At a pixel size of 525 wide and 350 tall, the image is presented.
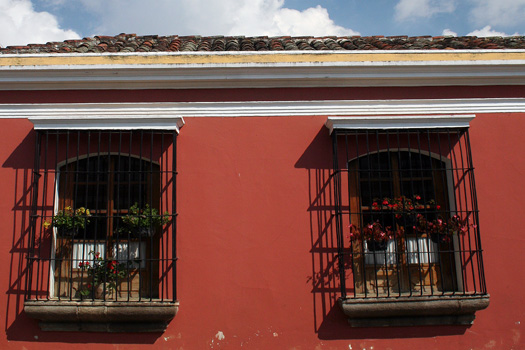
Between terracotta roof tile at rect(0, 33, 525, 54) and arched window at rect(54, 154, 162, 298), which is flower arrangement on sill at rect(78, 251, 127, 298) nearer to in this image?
arched window at rect(54, 154, 162, 298)

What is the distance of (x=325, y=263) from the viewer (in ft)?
14.9

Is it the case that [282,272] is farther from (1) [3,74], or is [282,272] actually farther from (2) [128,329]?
(1) [3,74]

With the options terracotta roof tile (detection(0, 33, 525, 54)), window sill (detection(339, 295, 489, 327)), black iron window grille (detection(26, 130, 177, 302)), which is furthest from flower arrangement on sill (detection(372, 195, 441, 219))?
black iron window grille (detection(26, 130, 177, 302))

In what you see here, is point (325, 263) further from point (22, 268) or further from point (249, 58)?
point (22, 268)

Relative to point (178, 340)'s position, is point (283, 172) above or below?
above

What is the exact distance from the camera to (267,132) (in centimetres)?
475

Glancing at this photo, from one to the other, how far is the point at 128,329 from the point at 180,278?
72 cm

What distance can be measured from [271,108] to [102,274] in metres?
2.57

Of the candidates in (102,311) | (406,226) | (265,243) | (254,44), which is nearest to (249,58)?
(254,44)

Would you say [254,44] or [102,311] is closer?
[102,311]

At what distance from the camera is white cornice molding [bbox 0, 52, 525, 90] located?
4645mm

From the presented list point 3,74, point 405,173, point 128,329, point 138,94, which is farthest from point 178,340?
point 3,74

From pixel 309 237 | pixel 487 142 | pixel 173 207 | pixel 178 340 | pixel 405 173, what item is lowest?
pixel 178 340

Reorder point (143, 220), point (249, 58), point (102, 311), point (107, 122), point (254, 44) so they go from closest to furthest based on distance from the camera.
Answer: point (102, 311) → point (143, 220) → point (107, 122) → point (249, 58) → point (254, 44)
